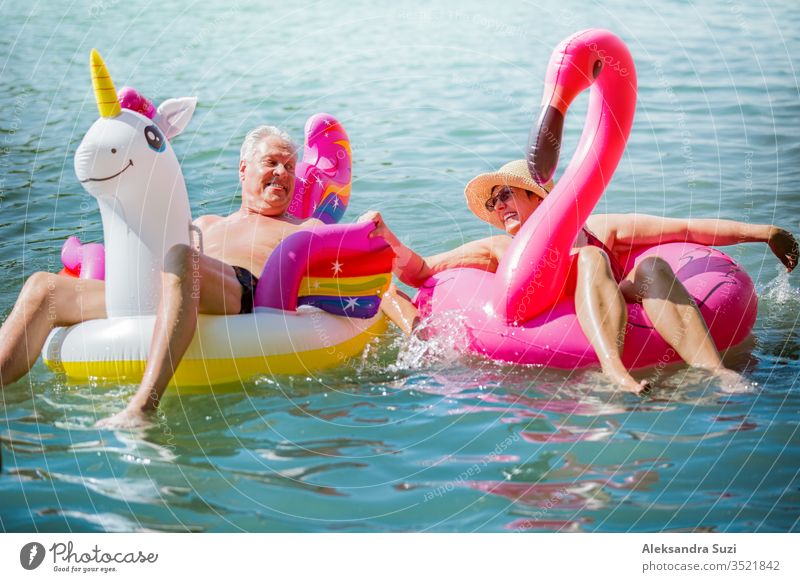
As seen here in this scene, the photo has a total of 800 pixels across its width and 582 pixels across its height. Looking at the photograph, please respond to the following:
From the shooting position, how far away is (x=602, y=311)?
3383 mm

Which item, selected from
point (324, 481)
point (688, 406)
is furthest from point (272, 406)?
point (688, 406)

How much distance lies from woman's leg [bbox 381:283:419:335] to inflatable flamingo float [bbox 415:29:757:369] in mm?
244

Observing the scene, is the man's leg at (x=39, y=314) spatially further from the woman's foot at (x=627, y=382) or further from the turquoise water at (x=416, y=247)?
the woman's foot at (x=627, y=382)

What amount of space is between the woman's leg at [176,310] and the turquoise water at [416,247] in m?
0.10

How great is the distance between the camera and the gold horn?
3.12 meters

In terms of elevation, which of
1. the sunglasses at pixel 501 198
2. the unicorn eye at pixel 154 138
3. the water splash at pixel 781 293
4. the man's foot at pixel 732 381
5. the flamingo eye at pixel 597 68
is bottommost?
the man's foot at pixel 732 381

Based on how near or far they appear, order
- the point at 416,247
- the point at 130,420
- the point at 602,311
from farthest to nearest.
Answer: the point at 416,247, the point at 602,311, the point at 130,420

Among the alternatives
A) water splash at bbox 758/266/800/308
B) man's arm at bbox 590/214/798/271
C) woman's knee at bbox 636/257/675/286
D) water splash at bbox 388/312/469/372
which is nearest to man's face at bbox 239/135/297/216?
water splash at bbox 388/312/469/372

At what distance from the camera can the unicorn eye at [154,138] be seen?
3.26 meters

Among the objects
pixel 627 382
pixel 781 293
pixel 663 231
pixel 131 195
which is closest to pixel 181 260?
pixel 131 195

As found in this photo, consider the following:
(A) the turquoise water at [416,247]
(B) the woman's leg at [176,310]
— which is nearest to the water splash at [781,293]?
(A) the turquoise water at [416,247]

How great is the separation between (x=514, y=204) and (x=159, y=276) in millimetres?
1359

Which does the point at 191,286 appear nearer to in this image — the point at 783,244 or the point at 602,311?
the point at 602,311
